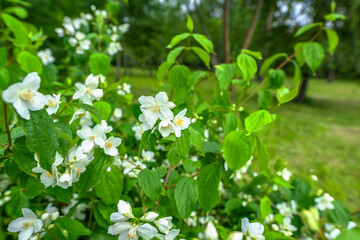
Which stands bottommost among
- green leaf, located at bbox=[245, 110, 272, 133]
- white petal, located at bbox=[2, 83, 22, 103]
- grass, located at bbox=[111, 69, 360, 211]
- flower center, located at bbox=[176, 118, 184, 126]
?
grass, located at bbox=[111, 69, 360, 211]

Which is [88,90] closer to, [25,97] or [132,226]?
[25,97]

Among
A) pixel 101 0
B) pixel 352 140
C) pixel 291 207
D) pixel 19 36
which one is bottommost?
pixel 352 140

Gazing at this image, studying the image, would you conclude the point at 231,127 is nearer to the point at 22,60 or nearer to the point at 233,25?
the point at 22,60

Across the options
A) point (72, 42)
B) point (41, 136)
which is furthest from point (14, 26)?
point (41, 136)

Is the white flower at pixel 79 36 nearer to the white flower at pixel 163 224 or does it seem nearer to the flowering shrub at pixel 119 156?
the flowering shrub at pixel 119 156

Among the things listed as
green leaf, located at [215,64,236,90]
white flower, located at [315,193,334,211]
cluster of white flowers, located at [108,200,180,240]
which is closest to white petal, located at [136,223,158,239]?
cluster of white flowers, located at [108,200,180,240]

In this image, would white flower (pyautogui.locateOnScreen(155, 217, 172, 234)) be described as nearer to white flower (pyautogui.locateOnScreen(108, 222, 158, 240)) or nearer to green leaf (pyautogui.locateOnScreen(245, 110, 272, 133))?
white flower (pyautogui.locateOnScreen(108, 222, 158, 240))

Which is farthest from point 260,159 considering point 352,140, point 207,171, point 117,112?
point 352,140
